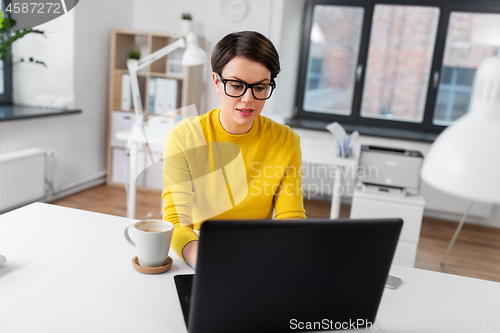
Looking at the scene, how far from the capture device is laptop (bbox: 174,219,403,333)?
2.24 ft

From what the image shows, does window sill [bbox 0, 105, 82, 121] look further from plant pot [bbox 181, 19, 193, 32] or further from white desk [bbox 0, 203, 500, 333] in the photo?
white desk [bbox 0, 203, 500, 333]

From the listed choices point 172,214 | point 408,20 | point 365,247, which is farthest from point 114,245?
point 408,20

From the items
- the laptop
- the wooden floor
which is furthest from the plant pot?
the laptop

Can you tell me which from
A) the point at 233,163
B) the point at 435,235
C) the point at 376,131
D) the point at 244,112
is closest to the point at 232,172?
the point at 233,163

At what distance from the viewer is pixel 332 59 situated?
430 centimetres

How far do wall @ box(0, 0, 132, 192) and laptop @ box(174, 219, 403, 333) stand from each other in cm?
296

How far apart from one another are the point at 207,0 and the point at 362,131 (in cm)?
191

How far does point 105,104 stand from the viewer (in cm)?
413

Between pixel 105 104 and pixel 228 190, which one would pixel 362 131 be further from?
pixel 228 190

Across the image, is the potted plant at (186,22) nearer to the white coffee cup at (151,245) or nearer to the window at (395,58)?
the window at (395,58)

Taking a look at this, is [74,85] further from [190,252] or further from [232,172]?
[190,252]

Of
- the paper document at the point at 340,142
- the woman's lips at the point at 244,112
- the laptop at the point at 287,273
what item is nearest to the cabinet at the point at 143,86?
the paper document at the point at 340,142

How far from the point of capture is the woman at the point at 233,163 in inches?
49.4

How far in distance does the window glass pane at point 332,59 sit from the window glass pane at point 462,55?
2.74 feet
